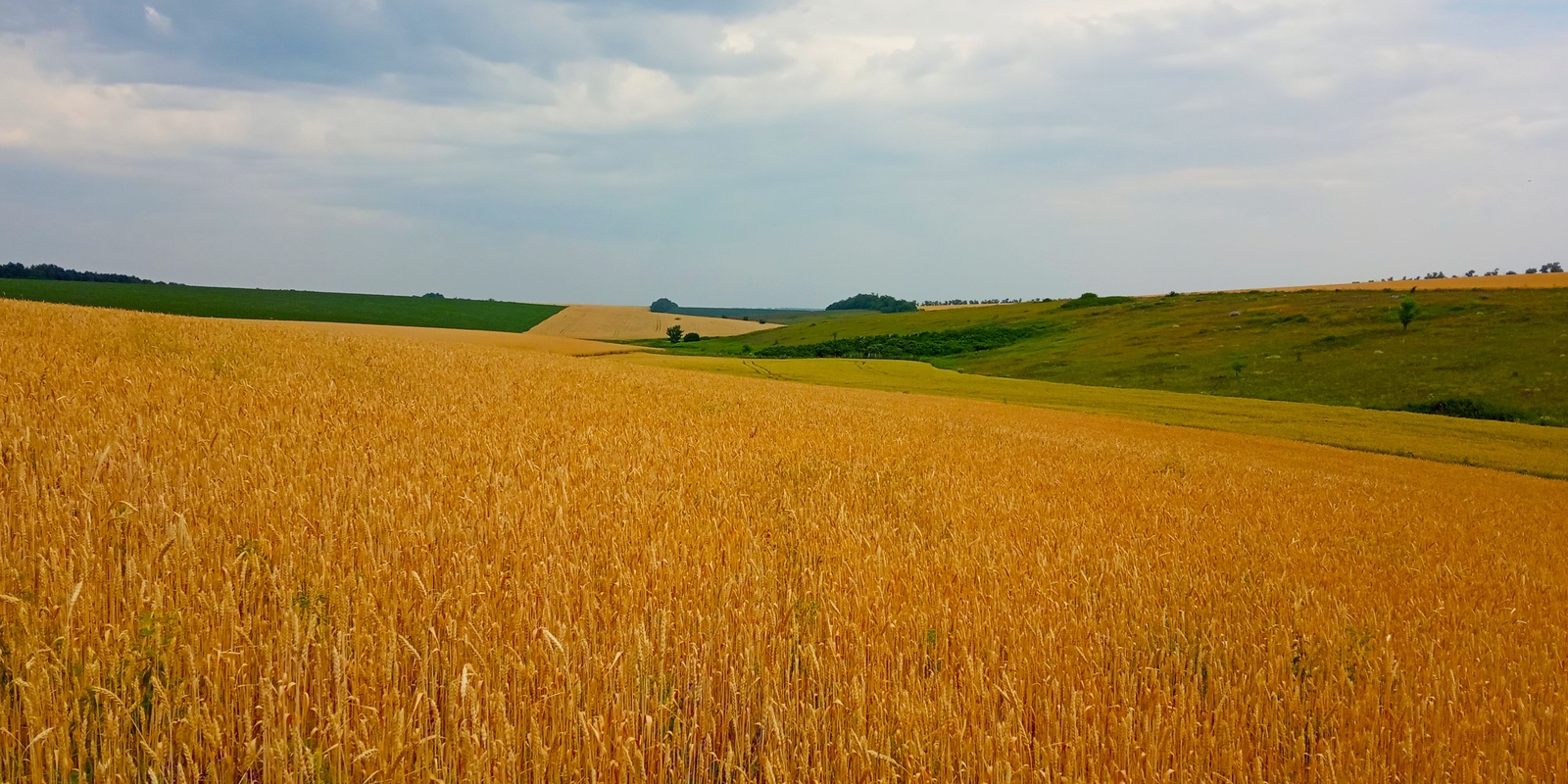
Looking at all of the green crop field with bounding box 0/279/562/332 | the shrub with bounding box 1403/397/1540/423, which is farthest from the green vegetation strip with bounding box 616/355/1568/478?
the green crop field with bounding box 0/279/562/332

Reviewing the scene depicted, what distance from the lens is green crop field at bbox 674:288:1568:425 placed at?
156 feet

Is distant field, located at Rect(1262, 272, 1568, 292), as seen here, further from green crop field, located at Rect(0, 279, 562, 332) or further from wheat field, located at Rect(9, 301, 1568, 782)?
green crop field, located at Rect(0, 279, 562, 332)

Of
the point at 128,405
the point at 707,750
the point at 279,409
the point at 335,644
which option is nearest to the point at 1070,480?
the point at 707,750

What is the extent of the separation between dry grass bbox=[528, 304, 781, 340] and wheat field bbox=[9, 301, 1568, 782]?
10268 centimetres

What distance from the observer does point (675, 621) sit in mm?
4133

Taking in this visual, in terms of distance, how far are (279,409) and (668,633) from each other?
776 cm

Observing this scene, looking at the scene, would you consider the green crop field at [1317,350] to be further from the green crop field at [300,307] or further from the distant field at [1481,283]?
the green crop field at [300,307]

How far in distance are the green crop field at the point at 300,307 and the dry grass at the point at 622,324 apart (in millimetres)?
4339

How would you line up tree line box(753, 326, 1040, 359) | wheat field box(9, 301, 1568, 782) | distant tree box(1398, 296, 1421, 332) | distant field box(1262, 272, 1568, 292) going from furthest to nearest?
tree line box(753, 326, 1040, 359) → distant field box(1262, 272, 1568, 292) → distant tree box(1398, 296, 1421, 332) → wheat field box(9, 301, 1568, 782)

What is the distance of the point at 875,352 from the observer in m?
93.4

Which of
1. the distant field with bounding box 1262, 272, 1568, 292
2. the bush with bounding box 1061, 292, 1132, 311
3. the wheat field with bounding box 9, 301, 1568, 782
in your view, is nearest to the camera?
the wheat field with bounding box 9, 301, 1568, 782

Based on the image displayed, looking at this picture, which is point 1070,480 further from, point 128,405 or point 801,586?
point 128,405

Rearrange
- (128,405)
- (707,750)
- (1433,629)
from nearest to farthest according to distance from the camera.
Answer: (707,750), (1433,629), (128,405)

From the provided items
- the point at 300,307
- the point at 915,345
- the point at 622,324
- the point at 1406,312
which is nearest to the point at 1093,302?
the point at 915,345
